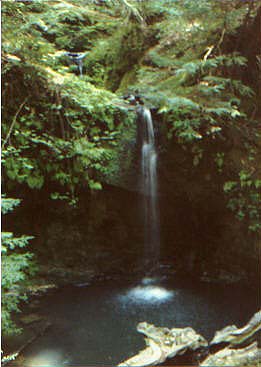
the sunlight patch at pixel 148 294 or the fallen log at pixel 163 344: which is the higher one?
the sunlight patch at pixel 148 294

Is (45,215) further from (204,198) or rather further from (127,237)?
(204,198)

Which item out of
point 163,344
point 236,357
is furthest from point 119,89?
point 236,357

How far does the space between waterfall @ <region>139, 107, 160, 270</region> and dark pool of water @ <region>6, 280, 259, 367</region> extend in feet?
1.63

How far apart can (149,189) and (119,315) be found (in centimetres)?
175

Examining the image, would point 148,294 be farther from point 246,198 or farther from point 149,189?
point 246,198

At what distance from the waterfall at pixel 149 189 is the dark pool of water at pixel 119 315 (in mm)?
497

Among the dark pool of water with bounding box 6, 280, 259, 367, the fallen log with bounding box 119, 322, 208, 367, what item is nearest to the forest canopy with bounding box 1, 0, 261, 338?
the dark pool of water with bounding box 6, 280, 259, 367

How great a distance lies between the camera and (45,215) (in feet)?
16.1

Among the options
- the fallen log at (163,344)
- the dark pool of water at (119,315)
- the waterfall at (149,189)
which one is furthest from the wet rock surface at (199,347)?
the waterfall at (149,189)

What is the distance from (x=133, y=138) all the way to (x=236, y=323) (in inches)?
102

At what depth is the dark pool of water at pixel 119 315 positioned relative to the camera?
364 cm

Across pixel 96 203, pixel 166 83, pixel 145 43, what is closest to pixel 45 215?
pixel 96 203

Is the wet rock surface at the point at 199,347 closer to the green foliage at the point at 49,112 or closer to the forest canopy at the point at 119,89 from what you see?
the forest canopy at the point at 119,89

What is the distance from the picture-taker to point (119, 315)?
4.33 meters
